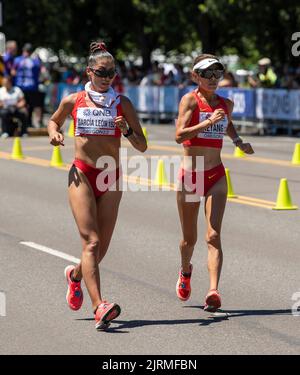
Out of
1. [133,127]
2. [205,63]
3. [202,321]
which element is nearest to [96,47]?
[133,127]

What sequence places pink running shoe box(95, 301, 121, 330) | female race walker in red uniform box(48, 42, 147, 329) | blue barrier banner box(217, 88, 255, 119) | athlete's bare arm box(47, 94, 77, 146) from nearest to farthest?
pink running shoe box(95, 301, 121, 330) < female race walker in red uniform box(48, 42, 147, 329) < athlete's bare arm box(47, 94, 77, 146) < blue barrier banner box(217, 88, 255, 119)

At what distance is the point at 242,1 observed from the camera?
34.8 m

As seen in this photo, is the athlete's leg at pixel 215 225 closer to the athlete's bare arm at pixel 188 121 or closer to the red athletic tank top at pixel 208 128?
the red athletic tank top at pixel 208 128

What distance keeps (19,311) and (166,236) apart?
14.3 feet

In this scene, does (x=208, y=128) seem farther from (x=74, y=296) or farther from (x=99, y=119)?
(x=74, y=296)

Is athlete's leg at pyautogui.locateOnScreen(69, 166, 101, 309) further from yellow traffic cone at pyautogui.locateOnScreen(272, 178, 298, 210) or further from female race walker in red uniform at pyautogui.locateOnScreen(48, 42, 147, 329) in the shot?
yellow traffic cone at pyautogui.locateOnScreen(272, 178, 298, 210)

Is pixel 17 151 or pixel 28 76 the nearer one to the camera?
pixel 17 151

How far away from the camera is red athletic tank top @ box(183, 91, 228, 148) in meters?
9.28

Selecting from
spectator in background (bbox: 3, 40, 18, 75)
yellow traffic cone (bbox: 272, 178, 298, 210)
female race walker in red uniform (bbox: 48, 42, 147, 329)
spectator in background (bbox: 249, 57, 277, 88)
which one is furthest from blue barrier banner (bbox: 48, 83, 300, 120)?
female race walker in red uniform (bbox: 48, 42, 147, 329)

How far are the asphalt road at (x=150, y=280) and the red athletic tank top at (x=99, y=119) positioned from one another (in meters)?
1.42

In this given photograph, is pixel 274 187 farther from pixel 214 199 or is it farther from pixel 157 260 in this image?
pixel 214 199

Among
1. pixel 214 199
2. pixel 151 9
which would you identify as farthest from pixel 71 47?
pixel 214 199

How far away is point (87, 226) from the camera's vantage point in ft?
28.4

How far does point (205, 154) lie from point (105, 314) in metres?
1.75
